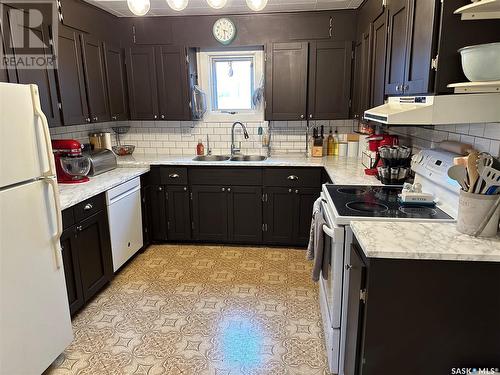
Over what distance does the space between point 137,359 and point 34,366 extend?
1.77ft

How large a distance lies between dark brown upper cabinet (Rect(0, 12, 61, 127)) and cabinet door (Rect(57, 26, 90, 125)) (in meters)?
0.08

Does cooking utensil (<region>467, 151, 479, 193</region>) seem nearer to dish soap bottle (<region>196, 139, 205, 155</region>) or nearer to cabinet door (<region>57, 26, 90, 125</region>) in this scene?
cabinet door (<region>57, 26, 90, 125</region>)

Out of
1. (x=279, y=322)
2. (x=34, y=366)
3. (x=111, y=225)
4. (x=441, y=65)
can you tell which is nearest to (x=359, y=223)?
(x=441, y=65)

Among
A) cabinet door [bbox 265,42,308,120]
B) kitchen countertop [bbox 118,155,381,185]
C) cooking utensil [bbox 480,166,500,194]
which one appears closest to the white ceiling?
cabinet door [bbox 265,42,308,120]

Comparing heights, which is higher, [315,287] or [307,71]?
[307,71]

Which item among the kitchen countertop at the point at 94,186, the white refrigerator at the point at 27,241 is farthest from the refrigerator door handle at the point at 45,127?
the kitchen countertop at the point at 94,186

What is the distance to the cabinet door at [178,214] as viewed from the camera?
12.0 feet

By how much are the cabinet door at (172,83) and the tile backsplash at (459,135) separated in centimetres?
222

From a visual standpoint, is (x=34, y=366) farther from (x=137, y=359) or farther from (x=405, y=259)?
(x=405, y=259)

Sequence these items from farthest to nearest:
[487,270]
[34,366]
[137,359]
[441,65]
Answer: [137,359] → [34,366] → [441,65] → [487,270]

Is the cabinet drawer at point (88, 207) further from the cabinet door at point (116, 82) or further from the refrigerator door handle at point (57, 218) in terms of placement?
the cabinet door at point (116, 82)

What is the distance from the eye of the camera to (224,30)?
3590mm

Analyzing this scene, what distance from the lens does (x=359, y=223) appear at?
66.0 inches

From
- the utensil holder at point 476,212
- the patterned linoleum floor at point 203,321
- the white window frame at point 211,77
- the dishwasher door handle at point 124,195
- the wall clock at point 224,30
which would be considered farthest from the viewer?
the white window frame at point 211,77
